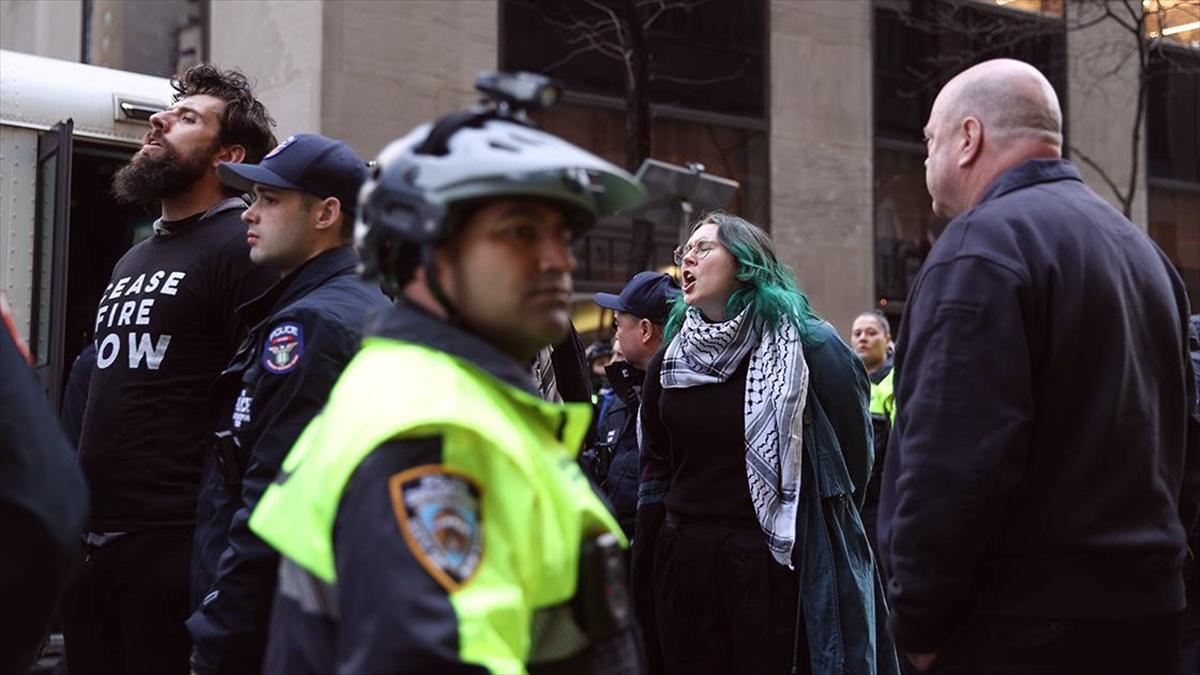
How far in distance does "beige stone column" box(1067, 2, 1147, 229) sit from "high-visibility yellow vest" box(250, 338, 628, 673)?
19.7 meters

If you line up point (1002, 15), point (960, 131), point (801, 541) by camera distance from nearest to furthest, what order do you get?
point (960, 131) → point (801, 541) → point (1002, 15)

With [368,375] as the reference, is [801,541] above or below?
below

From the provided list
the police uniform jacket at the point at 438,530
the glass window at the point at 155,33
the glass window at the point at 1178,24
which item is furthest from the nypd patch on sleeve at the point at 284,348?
the glass window at the point at 1178,24

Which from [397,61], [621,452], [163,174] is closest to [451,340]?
[163,174]

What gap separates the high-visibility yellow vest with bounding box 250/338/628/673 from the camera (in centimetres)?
216

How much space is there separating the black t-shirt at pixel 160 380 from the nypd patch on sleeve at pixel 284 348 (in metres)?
0.67

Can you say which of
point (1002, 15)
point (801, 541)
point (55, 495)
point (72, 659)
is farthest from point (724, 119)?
point (55, 495)

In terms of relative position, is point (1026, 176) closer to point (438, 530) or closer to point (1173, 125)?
point (438, 530)

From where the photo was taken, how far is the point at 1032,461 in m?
3.63

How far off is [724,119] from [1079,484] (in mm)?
14053

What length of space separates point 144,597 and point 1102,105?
Result: 62.4ft

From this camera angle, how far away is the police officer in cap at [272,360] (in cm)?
373

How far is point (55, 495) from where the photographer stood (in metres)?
2.74

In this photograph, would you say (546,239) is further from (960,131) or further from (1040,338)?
(960,131)
